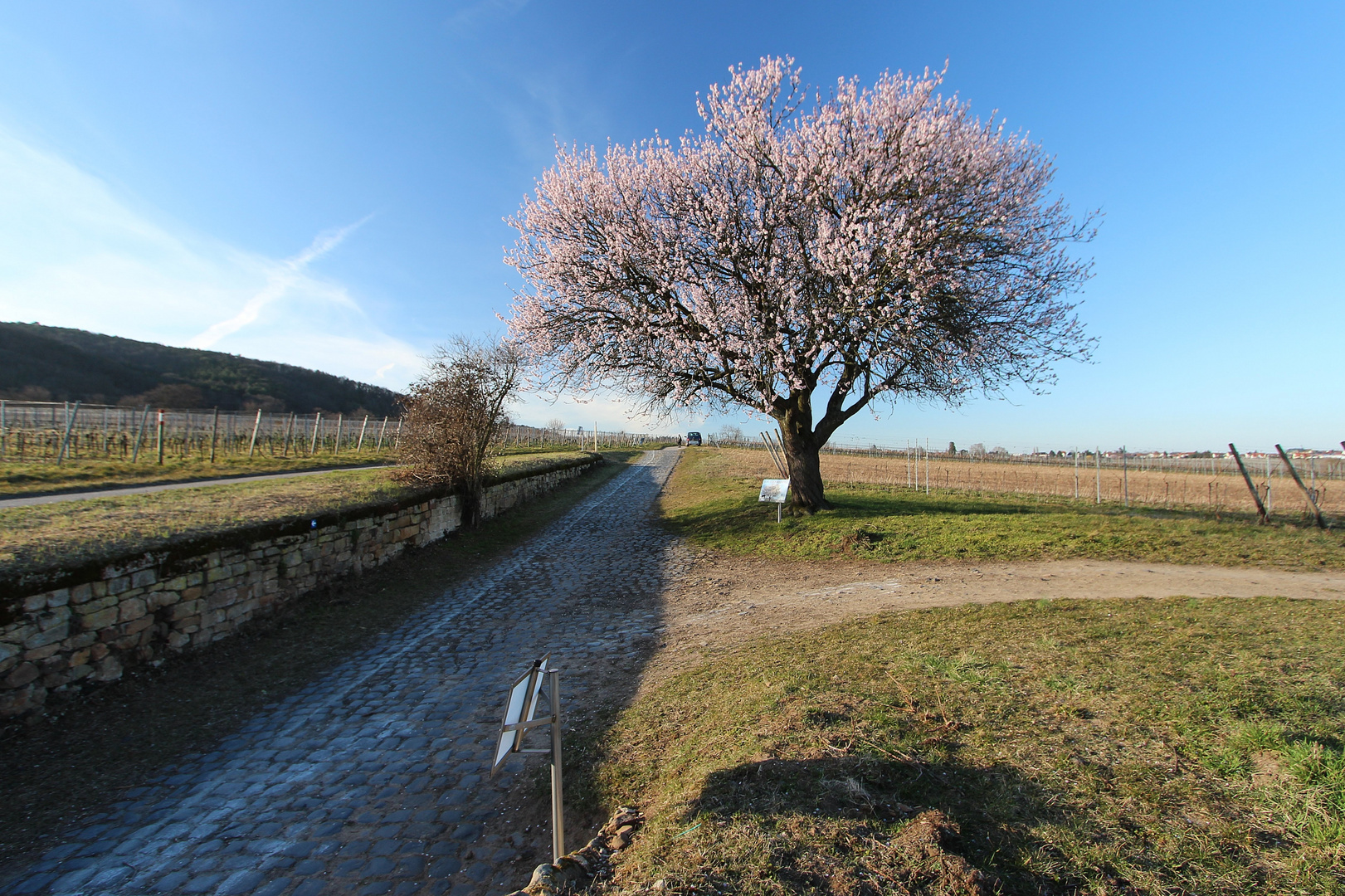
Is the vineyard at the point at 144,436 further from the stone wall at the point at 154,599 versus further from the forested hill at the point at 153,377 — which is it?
the forested hill at the point at 153,377

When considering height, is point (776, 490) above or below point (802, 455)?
below

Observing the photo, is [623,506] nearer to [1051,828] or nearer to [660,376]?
[660,376]

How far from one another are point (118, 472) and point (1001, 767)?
1833 centimetres

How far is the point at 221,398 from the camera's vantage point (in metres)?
66.7

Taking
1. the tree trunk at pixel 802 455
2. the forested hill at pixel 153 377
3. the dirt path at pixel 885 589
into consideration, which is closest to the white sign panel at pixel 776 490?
the tree trunk at pixel 802 455

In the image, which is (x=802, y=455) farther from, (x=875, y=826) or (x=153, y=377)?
(x=153, y=377)

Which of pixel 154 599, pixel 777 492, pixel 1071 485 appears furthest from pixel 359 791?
pixel 1071 485

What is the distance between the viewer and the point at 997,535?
37.1 ft

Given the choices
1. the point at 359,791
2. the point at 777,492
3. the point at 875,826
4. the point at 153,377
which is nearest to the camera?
the point at 875,826

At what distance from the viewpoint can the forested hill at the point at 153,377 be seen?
2185 inches

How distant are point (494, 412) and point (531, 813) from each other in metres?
10.9

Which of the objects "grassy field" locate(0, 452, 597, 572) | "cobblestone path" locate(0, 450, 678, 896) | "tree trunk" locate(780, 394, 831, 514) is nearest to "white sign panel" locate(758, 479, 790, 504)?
"tree trunk" locate(780, 394, 831, 514)

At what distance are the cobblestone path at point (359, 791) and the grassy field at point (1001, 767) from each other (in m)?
0.90

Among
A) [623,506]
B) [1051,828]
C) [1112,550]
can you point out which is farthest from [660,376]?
[1051,828]
